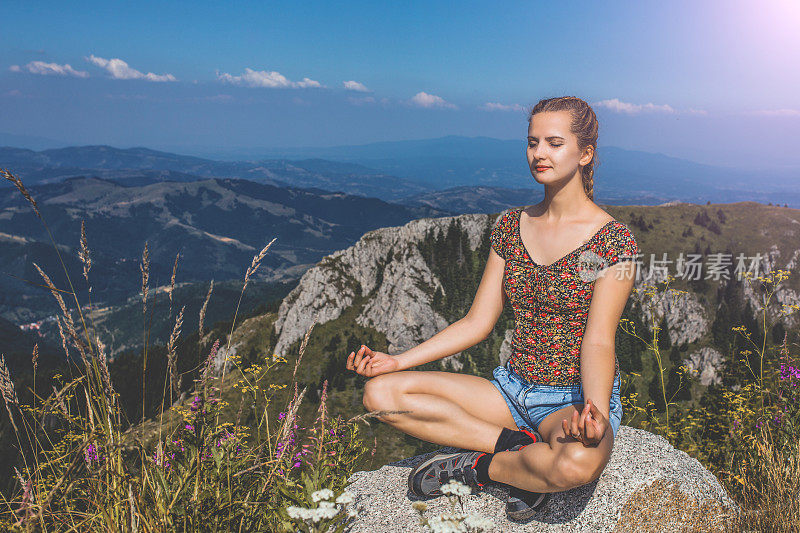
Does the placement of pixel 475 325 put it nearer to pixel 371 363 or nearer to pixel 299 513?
pixel 371 363

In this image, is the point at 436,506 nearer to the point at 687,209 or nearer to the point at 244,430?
the point at 244,430

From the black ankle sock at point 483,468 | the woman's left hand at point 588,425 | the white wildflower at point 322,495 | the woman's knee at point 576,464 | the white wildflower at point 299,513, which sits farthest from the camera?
the black ankle sock at point 483,468

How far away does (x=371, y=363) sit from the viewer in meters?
4.95

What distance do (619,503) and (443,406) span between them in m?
2.10

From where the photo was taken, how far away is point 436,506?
5.40m

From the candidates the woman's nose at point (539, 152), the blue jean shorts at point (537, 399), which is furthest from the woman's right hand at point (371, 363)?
the woman's nose at point (539, 152)

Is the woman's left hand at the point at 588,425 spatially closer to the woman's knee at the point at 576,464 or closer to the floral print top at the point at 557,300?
the woman's knee at the point at 576,464

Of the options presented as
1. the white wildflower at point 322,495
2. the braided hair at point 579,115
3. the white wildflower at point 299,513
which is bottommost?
the white wildflower at point 299,513

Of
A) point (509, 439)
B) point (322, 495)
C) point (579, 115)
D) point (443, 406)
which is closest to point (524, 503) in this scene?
point (509, 439)

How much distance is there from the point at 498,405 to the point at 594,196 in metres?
2.69

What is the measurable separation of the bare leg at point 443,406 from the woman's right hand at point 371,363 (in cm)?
8

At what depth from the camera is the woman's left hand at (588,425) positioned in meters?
3.62

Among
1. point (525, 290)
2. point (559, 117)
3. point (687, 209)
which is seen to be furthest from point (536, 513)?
point (687, 209)

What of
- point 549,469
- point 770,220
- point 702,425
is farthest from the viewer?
point 770,220
